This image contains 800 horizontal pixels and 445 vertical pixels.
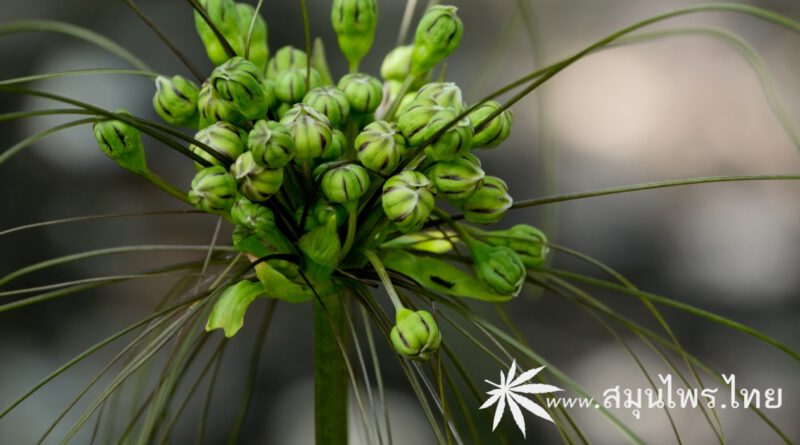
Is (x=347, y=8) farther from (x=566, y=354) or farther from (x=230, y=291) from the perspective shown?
(x=566, y=354)

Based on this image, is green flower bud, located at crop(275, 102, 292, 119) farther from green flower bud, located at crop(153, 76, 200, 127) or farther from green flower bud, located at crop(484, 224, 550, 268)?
green flower bud, located at crop(484, 224, 550, 268)

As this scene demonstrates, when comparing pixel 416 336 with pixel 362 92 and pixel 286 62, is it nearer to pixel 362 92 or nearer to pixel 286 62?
pixel 362 92

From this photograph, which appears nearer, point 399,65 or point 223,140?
point 223,140

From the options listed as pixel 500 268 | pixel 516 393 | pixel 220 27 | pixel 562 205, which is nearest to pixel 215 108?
pixel 220 27

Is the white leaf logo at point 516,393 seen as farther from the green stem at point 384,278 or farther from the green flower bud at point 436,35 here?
the green flower bud at point 436,35

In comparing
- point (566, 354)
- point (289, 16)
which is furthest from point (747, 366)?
point (289, 16)

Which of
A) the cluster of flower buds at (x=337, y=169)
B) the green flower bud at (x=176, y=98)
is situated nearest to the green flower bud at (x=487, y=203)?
the cluster of flower buds at (x=337, y=169)
